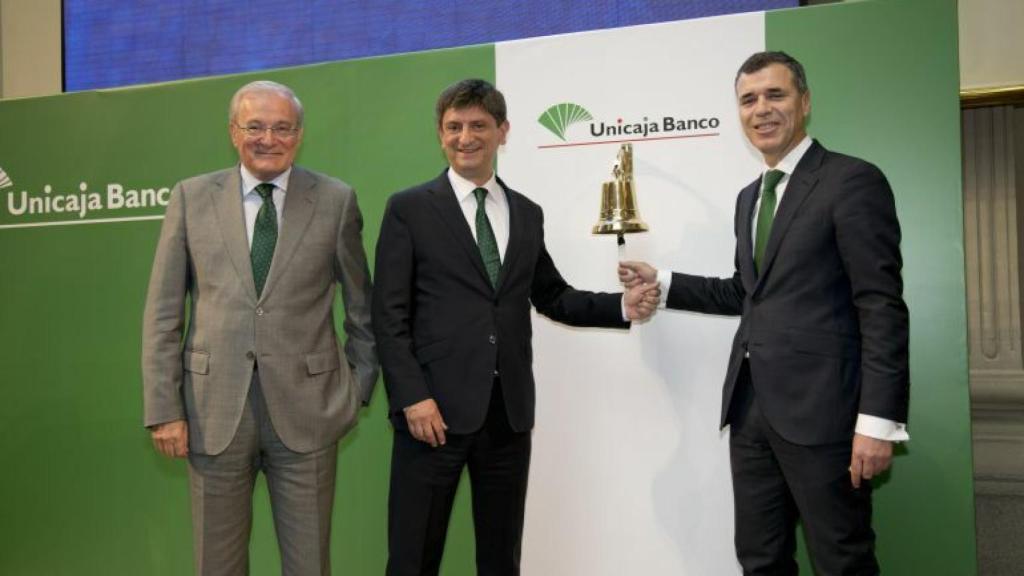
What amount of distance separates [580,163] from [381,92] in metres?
0.87

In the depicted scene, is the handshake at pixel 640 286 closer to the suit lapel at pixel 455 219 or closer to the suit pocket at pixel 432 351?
the suit lapel at pixel 455 219

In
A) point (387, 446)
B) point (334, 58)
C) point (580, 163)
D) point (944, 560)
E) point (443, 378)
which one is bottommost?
point (944, 560)

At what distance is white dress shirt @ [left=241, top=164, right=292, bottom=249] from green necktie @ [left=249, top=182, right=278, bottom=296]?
15 mm

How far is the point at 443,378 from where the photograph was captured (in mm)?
2359

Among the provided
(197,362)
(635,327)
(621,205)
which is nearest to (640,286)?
(621,205)

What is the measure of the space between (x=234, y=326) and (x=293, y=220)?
33 cm

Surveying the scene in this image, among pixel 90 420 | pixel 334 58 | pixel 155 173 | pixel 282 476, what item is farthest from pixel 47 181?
pixel 282 476

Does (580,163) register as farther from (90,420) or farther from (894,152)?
(90,420)

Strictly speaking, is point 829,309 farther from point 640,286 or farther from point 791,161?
point 640,286

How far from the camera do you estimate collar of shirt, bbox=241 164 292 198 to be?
2410mm

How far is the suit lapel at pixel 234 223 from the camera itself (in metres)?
2.30

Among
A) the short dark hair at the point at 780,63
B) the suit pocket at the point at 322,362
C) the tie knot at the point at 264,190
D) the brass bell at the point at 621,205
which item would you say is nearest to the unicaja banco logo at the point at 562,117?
the brass bell at the point at 621,205

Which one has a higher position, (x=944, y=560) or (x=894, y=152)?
(x=894, y=152)

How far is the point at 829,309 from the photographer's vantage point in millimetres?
2145
